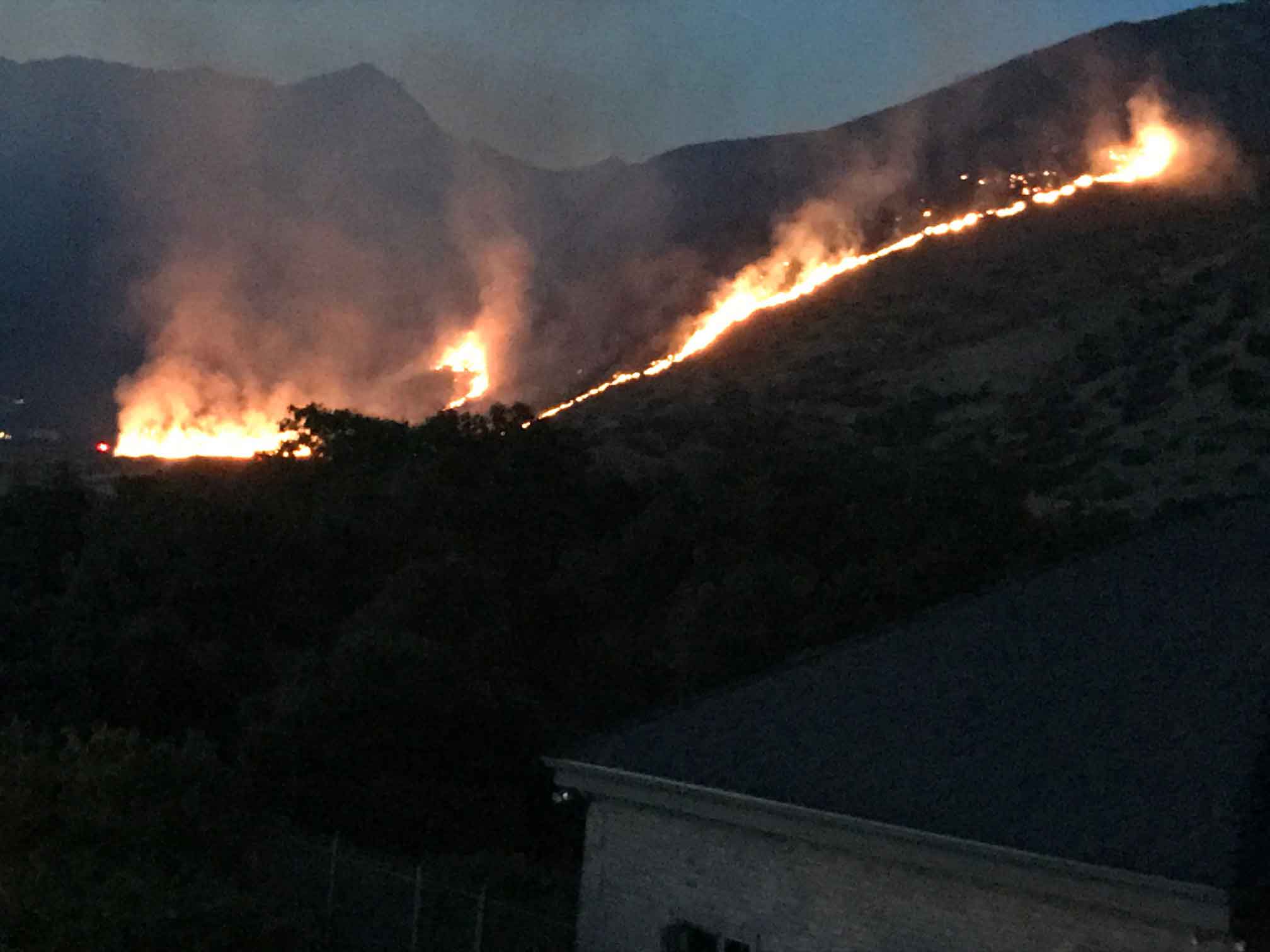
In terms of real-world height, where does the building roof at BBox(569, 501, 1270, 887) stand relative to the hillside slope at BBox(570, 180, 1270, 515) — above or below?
below

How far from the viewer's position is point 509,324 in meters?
101

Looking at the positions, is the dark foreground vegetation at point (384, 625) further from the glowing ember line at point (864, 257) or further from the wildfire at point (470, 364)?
the wildfire at point (470, 364)

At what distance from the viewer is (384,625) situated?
20.7 meters

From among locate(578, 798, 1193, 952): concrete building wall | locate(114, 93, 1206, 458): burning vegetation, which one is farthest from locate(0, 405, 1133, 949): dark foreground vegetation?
locate(114, 93, 1206, 458): burning vegetation

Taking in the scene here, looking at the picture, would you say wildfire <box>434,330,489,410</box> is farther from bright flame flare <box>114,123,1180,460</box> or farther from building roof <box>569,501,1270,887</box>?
building roof <box>569,501,1270,887</box>

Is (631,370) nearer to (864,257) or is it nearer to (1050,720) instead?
(864,257)

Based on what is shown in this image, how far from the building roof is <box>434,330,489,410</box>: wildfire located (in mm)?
79599

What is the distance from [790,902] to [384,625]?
11.9 metres

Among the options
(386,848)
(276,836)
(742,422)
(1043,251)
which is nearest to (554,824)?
(386,848)

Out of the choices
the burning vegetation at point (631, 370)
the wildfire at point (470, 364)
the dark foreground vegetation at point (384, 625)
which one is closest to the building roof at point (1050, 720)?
the dark foreground vegetation at point (384, 625)

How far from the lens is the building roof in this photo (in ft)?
25.4

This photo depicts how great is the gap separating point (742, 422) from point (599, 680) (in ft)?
62.3

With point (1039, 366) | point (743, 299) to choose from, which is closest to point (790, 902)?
point (1039, 366)

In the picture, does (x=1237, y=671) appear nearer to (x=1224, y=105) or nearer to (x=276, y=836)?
(x=276, y=836)
